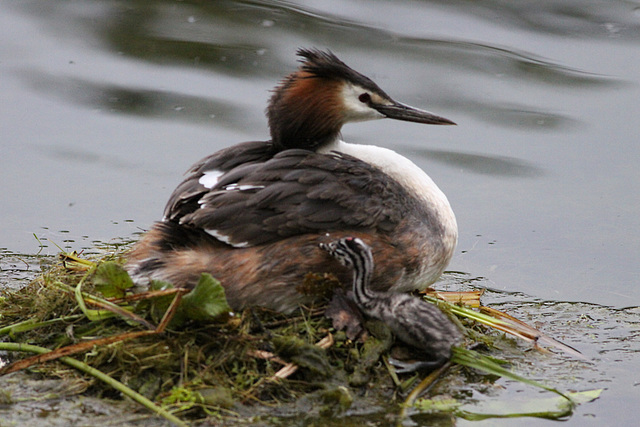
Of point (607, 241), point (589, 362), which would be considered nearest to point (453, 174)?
point (607, 241)

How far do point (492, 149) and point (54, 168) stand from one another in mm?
3538

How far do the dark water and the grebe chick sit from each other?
0.73 meters

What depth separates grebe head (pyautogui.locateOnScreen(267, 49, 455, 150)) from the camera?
201 inches

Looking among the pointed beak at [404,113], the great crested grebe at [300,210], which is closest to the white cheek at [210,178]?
the great crested grebe at [300,210]

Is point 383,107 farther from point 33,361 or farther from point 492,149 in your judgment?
point 492,149

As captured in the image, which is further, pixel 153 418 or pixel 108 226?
pixel 108 226

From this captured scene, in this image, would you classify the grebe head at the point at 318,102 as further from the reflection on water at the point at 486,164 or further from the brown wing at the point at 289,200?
the reflection on water at the point at 486,164

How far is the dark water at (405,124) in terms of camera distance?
259 inches

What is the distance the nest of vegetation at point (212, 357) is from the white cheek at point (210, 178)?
2.15ft

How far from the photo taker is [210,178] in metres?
4.96

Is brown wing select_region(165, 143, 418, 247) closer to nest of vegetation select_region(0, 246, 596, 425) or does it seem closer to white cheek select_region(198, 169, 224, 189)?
white cheek select_region(198, 169, 224, 189)

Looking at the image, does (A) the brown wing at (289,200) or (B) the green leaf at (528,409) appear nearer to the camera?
(B) the green leaf at (528,409)

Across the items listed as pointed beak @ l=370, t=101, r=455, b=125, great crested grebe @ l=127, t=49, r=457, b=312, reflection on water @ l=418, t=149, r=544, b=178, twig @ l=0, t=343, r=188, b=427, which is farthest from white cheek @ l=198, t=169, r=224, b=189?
reflection on water @ l=418, t=149, r=544, b=178

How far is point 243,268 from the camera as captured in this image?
4.62 meters
